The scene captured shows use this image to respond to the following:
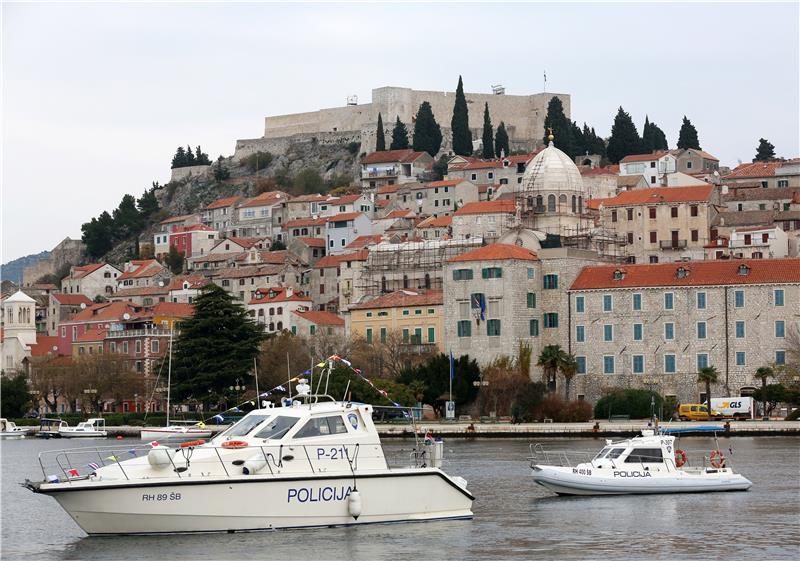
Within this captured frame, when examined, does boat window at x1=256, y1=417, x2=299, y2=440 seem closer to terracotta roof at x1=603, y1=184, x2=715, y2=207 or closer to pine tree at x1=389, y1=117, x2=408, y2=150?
terracotta roof at x1=603, y1=184, x2=715, y2=207

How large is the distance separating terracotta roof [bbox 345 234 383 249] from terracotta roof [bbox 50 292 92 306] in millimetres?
26132

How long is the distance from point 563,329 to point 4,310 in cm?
6452

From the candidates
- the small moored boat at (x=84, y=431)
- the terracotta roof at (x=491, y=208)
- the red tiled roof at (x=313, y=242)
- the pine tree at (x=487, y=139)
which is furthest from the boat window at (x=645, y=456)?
the pine tree at (x=487, y=139)

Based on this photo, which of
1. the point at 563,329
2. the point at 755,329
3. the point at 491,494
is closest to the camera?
the point at 491,494

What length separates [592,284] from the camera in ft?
333

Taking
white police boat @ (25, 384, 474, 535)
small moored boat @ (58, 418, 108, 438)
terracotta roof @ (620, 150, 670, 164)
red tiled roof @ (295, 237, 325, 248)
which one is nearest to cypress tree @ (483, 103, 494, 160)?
terracotta roof @ (620, 150, 670, 164)

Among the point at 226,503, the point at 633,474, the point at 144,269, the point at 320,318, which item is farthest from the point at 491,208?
the point at 226,503

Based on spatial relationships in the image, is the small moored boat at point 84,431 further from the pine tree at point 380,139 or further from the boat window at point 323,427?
the pine tree at point 380,139

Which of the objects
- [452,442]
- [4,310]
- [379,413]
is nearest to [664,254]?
[379,413]

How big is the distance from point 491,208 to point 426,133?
4979cm

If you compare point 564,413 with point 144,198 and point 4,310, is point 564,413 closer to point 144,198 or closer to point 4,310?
point 4,310

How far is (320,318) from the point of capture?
438 ft

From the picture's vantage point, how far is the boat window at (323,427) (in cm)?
3987

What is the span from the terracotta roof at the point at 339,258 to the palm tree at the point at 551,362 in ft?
136
